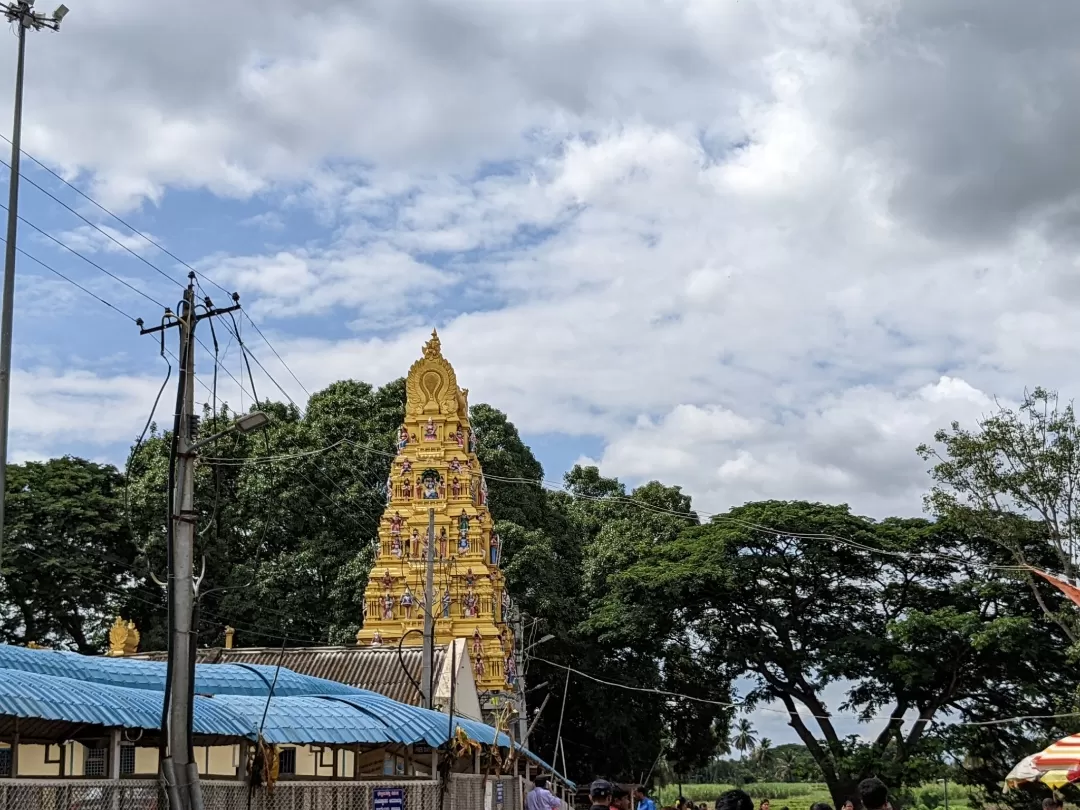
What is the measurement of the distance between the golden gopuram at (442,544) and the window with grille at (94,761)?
2116 cm

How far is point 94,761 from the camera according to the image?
14961 mm

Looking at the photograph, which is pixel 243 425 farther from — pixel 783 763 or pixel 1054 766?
pixel 783 763

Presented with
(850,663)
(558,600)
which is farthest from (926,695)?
(558,600)

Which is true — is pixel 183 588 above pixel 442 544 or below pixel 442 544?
below

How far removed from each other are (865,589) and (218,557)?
75.2 feet

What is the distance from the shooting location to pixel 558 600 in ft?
138

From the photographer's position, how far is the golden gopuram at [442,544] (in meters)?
37.4

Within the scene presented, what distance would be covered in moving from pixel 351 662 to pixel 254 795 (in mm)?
18004

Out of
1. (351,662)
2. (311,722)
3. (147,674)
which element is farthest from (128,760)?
(351,662)

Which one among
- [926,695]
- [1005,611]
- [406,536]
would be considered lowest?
[926,695]

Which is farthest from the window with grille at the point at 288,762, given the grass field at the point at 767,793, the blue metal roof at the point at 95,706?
the grass field at the point at 767,793

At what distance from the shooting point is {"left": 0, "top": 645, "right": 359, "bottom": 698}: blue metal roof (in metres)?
14.6

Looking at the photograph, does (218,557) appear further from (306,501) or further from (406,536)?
(406,536)

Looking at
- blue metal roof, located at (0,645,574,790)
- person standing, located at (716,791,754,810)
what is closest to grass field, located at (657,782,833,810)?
blue metal roof, located at (0,645,574,790)
